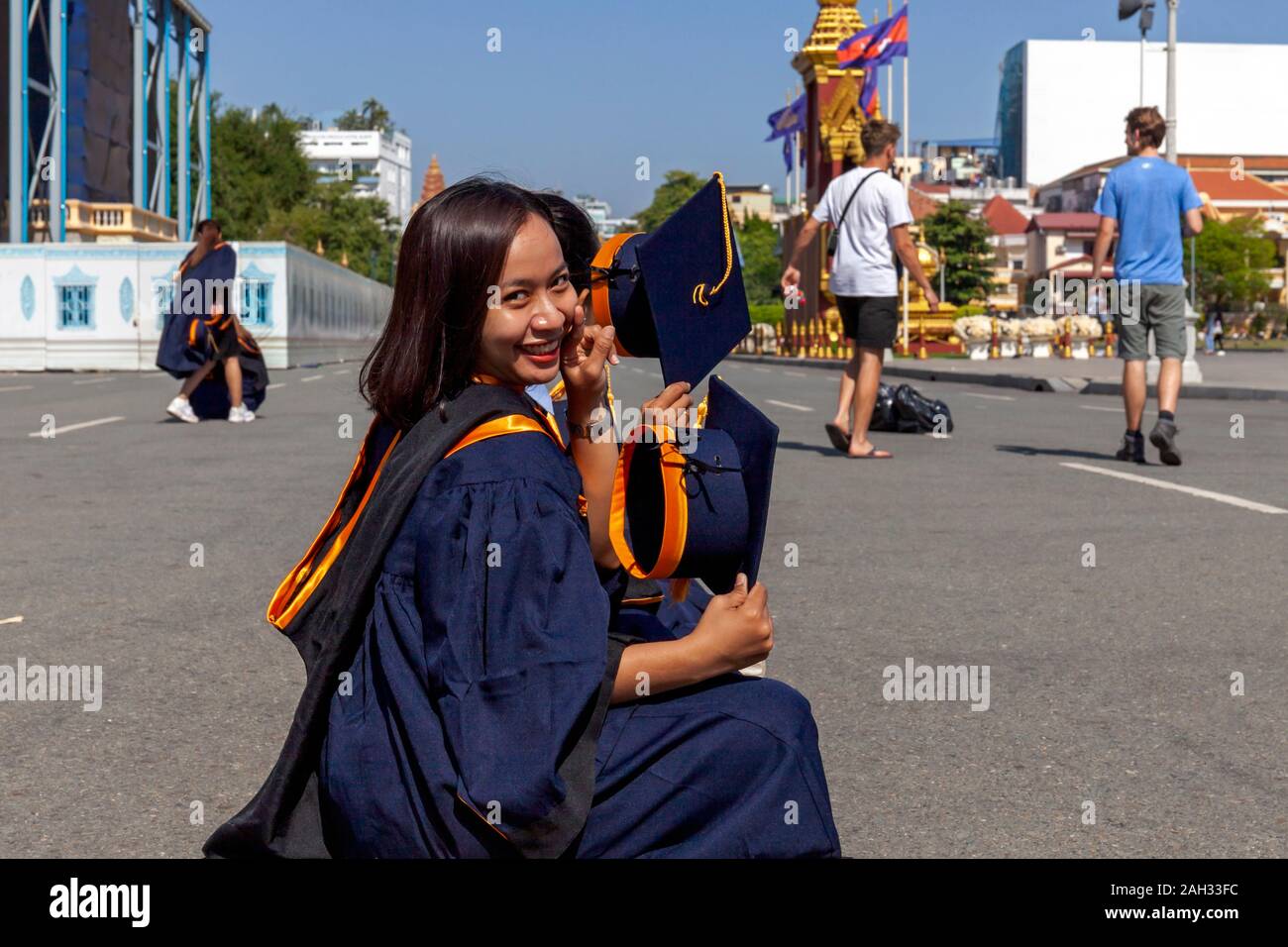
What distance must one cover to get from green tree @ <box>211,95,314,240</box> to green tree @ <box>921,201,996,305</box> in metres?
35.3

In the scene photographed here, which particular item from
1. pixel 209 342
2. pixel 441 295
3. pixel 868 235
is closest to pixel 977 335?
pixel 209 342

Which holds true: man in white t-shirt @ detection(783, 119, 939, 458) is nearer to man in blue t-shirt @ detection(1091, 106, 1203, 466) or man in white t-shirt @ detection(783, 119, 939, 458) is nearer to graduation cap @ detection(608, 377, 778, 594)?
man in blue t-shirt @ detection(1091, 106, 1203, 466)

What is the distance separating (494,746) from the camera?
200 cm

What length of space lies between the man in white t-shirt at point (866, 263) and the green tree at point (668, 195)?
114254mm

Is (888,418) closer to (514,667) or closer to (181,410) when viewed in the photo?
(181,410)

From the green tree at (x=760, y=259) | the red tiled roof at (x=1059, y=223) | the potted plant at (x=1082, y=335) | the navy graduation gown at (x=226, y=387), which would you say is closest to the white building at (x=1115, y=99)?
the red tiled roof at (x=1059, y=223)

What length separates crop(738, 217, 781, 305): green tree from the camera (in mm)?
133250

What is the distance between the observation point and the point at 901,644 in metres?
4.70

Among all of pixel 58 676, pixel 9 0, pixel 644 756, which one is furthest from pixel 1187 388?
pixel 9 0

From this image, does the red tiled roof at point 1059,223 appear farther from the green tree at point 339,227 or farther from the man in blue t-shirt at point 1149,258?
the man in blue t-shirt at point 1149,258

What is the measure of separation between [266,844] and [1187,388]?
19.2 meters

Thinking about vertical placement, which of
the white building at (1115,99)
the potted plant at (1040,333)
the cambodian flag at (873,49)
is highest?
the white building at (1115,99)

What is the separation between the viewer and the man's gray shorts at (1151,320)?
973 cm

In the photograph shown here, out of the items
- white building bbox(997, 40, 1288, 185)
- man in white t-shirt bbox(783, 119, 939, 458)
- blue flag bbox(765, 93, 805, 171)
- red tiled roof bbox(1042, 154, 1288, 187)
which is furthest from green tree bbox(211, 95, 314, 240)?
white building bbox(997, 40, 1288, 185)
